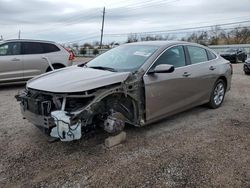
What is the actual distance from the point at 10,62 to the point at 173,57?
19.5 feet

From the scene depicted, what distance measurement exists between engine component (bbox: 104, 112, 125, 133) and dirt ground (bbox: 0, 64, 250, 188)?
294mm

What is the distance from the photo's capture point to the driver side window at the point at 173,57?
4954mm

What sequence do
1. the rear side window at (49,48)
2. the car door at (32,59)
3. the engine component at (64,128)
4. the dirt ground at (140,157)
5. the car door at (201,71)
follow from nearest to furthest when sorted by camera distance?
the dirt ground at (140,157), the engine component at (64,128), the car door at (201,71), the car door at (32,59), the rear side window at (49,48)

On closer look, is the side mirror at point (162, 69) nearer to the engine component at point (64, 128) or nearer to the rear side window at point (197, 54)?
the rear side window at point (197, 54)

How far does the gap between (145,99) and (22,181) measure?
84.2 inches

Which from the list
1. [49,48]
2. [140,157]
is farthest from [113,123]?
[49,48]

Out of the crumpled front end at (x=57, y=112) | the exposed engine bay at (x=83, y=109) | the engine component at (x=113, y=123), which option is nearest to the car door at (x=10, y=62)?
the exposed engine bay at (x=83, y=109)

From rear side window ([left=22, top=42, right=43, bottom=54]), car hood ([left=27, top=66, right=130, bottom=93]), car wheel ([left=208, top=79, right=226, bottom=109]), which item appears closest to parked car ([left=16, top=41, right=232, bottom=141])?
car hood ([left=27, top=66, right=130, bottom=93])

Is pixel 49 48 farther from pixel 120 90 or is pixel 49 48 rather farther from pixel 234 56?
pixel 234 56

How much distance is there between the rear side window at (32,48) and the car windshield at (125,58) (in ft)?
15.6

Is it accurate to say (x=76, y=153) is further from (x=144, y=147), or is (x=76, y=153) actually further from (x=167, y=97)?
(x=167, y=97)

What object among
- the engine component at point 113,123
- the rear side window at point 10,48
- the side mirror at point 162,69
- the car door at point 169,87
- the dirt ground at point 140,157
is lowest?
the dirt ground at point 140,157

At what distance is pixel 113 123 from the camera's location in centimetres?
413

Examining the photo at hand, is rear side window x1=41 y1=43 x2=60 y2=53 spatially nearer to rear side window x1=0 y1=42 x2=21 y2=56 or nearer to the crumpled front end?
rear side window x1=0 y1=42 x2=21 y2=56
